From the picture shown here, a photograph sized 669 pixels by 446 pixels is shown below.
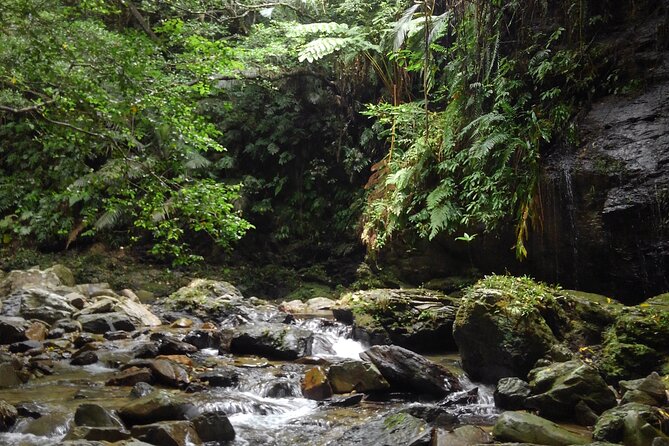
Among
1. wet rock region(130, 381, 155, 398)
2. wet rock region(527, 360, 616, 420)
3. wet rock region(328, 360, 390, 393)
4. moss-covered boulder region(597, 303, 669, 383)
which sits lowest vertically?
wet rock region(130, 381, 155, 398)

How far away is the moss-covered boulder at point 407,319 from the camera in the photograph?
7.44m

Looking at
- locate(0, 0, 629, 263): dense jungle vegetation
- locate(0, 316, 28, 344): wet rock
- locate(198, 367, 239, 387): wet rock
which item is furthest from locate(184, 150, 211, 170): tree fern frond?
locate(198, 367, 239, 387): wet rock

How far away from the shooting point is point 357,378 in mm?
5703

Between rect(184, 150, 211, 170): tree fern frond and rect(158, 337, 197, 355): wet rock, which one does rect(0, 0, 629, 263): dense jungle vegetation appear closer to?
rect(184, 150, 211, 170): tree fern frond

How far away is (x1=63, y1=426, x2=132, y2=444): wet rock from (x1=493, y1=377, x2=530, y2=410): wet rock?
343 cm

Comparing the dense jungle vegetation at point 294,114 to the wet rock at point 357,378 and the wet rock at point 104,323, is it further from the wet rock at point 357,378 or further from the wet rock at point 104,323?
the wet rock at point 357,378

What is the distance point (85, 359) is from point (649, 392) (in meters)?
6.34

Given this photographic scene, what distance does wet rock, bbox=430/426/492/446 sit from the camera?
390 centimetres

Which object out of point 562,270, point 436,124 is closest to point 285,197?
point 436,124

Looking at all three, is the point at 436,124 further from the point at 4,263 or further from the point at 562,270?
the point at 4,263

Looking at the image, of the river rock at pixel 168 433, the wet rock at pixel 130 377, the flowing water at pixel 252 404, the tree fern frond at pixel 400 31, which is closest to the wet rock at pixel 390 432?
the flowing water at pixel 252 404

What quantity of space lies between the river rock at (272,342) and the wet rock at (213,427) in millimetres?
2856

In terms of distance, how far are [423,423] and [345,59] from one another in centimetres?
1014

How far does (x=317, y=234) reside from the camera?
14766 mm
